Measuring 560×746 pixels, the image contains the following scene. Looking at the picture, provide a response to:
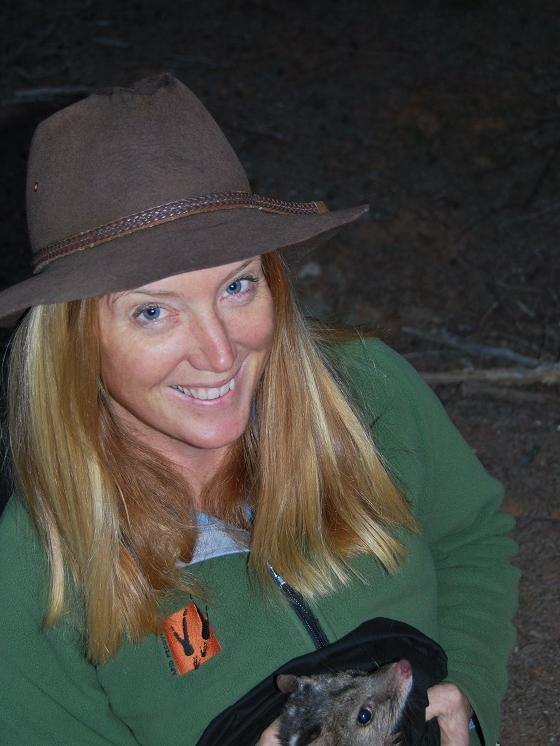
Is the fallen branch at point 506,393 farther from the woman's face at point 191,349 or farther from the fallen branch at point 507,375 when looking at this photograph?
the woman's face at point 191,349

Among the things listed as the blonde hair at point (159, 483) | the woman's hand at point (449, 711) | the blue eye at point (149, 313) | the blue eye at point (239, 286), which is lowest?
the woman's hand at point (449, 711)

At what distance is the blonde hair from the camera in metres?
2.20

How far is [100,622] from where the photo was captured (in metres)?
2.22

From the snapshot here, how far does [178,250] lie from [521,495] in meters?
2.66

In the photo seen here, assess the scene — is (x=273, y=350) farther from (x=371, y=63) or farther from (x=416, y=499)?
(x=371, y=63)

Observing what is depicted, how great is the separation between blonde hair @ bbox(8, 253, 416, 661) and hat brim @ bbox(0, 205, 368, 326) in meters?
0.12

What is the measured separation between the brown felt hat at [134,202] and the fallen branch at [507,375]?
291 centimetres

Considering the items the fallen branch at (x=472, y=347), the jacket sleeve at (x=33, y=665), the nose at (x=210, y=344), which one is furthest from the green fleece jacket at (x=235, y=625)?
the fallen branch at (x=472, y=347)

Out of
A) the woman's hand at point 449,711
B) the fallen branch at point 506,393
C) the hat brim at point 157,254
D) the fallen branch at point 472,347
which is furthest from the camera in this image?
the fallen branch at point 472,347

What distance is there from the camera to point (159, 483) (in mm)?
2410

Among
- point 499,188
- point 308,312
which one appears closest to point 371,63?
point 499,188

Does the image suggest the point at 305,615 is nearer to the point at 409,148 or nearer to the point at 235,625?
the point at 235,625

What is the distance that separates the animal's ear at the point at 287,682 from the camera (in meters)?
2.25

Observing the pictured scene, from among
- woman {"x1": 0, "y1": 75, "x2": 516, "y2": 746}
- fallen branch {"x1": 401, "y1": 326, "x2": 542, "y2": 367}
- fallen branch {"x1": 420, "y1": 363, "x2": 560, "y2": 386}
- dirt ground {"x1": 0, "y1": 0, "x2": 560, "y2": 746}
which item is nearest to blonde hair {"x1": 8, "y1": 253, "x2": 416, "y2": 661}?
woman {"x1": 0, "y1": 75, "x2": 516, "y2": 746}
